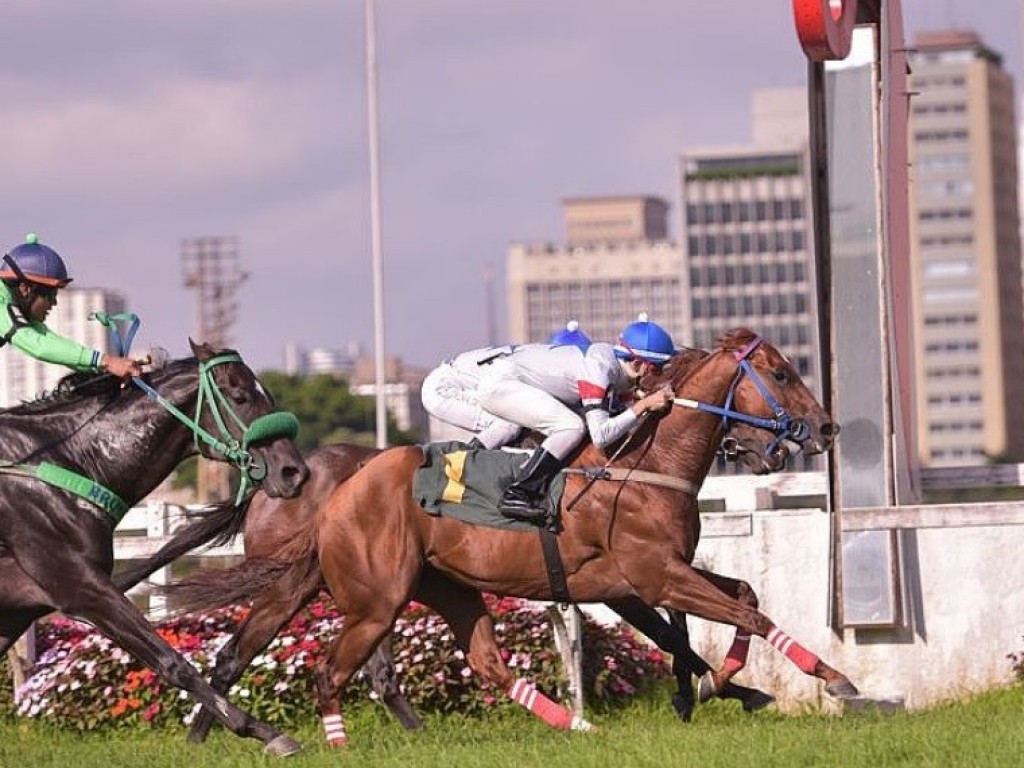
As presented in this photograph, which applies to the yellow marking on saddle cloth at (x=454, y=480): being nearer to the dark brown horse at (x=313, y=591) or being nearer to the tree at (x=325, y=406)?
the dark brown horse at (x=313, y=591)

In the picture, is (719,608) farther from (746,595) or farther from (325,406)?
(325,406)

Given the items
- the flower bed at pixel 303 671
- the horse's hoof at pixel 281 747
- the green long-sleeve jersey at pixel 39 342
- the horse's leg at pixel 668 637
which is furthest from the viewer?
the flower bed at pixel 303 671

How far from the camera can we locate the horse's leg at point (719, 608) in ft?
29.2

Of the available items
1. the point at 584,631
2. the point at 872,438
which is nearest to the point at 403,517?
the point at 584,631

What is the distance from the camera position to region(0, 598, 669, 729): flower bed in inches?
436

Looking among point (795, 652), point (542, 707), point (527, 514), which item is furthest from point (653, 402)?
point (542, 707)

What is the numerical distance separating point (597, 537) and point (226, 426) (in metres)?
1.73

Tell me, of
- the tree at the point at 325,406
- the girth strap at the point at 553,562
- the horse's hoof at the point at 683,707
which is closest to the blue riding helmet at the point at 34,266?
the girth strap at the point at 553,562

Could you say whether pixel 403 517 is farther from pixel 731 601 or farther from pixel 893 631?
pixel 893 631

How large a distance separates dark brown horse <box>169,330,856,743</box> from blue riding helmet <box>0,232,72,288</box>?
1.58 meters

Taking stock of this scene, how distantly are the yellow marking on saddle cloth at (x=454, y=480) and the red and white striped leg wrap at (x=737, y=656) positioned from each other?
1.34m

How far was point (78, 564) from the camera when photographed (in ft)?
28.0

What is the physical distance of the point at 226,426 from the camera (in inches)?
345

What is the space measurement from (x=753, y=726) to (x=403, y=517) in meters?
1.75
